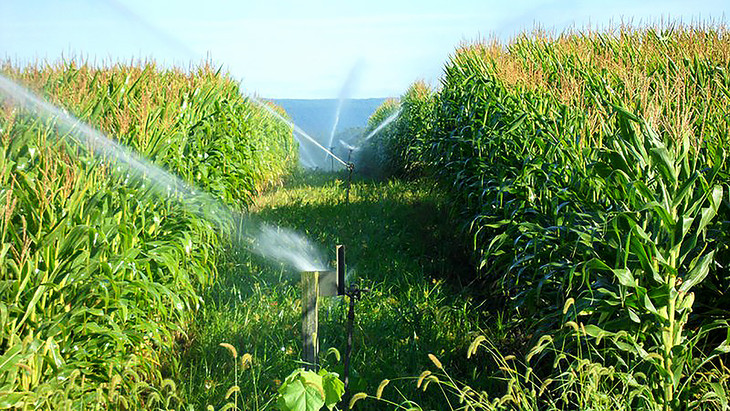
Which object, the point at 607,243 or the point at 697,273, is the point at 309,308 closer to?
the point at 607,243

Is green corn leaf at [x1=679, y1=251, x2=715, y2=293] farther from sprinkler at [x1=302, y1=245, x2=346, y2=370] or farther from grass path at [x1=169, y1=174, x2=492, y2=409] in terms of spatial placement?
sprinkler at [x1=302, y1=245, x2=346, y2=370]

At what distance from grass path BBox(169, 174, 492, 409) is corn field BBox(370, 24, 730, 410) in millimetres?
340

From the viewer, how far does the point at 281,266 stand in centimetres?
585

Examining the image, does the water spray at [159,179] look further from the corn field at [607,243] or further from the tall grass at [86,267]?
the corn field at [607,243]

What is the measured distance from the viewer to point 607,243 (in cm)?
323

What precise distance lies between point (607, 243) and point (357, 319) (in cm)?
187

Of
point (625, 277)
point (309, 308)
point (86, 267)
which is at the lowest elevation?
point (309, 308)

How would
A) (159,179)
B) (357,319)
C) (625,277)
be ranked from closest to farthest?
(625,277) → (357,319) → (159,179)

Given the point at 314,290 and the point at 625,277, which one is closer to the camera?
the point at 625,277

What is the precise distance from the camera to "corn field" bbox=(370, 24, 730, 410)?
2.82 meters

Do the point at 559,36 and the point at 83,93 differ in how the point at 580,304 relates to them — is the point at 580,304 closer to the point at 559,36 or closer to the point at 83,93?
the point at 83,93

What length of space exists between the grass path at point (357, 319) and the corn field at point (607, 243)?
340mm

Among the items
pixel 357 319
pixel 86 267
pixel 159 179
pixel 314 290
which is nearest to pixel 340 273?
pixel 314 290

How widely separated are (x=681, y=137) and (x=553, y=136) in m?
1.41
